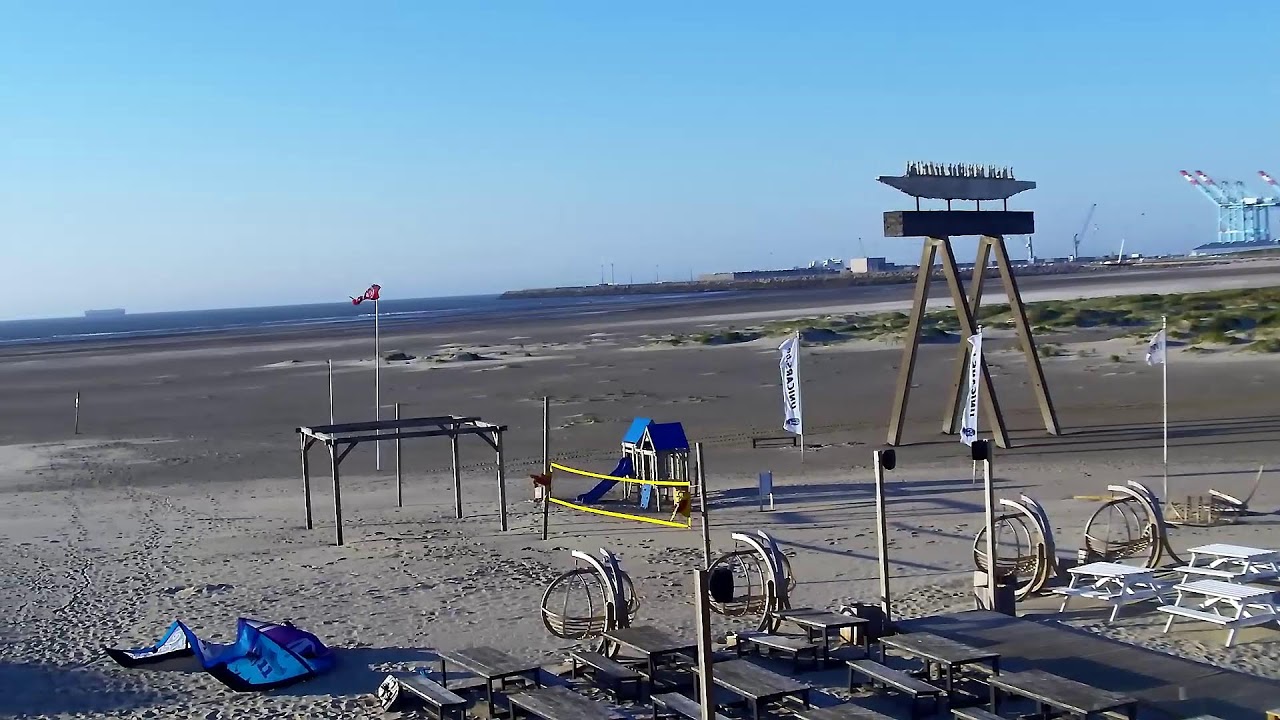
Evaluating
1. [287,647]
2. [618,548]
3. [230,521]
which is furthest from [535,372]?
[287,647]

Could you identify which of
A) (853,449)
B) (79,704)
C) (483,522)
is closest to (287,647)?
(79,704)

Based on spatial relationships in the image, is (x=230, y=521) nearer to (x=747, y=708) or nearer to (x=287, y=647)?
(x=287, y=647)

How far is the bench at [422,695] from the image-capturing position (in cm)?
730

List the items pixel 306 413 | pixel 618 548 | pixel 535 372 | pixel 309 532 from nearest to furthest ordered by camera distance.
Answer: pixel 618 548 < pixel 309 532 < pixel 306 413 < pixel 535 372

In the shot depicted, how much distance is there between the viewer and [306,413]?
28219 millimetres

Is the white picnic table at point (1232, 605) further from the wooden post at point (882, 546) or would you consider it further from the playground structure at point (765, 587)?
the playground structure at point (765, 587)

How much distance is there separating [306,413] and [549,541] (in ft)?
53.9

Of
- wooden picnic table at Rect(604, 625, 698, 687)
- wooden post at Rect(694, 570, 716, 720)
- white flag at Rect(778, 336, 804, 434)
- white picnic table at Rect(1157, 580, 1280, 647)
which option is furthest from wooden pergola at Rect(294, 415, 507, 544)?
wooden post at Rect(694, 570, 716, 720)

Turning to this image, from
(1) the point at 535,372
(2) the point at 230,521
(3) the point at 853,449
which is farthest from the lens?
(1) the point at 535,372

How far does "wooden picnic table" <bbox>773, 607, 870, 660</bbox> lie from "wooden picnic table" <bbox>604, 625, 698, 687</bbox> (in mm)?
786

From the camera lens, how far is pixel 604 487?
50.4ft

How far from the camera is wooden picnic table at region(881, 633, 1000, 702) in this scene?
721 centimetres

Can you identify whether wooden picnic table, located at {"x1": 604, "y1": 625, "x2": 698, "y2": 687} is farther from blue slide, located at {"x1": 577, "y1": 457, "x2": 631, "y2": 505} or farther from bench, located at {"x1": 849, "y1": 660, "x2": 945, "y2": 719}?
blue slide, located at {"x1": 577, "y1": 457, "x2": 631, "y2": 505}

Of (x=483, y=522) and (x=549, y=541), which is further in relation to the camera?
(x=483, y=522)
